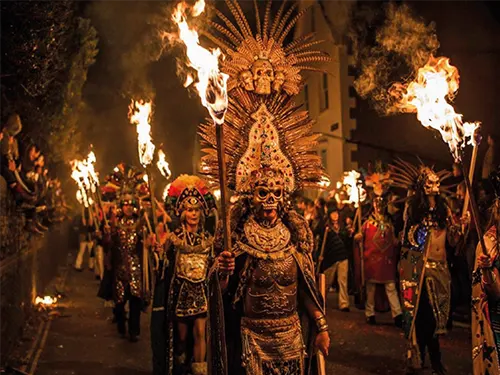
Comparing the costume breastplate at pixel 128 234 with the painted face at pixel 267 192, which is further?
the costume breastplate at pixel 128 234

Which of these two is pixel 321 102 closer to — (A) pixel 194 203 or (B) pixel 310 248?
(A) pixel 194 203

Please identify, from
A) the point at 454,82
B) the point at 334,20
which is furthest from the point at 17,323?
the point at 334,20

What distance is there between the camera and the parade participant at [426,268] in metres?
8.34

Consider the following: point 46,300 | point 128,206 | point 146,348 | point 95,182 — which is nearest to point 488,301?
point 146,348

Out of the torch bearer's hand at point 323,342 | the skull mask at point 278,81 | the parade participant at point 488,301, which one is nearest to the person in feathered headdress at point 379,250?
the parade participant at point 488,301

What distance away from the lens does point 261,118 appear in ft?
20.9

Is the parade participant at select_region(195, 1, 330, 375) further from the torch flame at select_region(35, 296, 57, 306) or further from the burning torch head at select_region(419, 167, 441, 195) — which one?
the torch flame at select_region(35, 296, 57, 306)

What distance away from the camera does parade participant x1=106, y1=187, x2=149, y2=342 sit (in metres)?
11.0

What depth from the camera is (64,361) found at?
960 cm

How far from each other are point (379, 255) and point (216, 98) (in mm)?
7476

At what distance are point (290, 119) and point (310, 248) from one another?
4.18 feet

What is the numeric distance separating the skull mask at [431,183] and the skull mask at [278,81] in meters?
3.03

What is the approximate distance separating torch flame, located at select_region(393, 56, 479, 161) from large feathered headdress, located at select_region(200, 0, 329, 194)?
4.08 ft

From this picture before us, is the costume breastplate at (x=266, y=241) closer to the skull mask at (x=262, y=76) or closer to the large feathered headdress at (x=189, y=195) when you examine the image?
the skull mask at (x=262, y=76)
